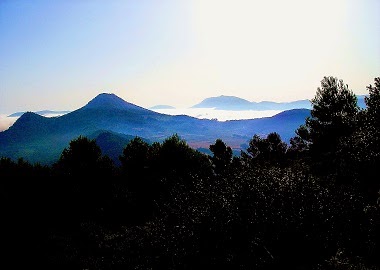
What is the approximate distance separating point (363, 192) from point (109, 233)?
880 inches

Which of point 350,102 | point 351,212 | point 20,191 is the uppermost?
point 350,102

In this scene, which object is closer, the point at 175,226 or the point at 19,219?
the point at 175,226

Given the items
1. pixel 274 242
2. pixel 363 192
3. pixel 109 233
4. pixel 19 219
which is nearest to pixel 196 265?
pixel 274 242

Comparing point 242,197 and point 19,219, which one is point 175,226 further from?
point 19,219

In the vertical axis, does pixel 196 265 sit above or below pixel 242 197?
below

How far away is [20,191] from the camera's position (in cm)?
4047

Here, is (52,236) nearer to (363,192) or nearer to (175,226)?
(175,226)

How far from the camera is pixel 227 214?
42.7 feet

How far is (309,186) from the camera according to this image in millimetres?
13711

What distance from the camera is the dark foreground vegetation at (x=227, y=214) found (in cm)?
1209

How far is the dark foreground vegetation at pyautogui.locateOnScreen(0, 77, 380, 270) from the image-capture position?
39.7 ft

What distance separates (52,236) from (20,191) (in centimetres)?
1671

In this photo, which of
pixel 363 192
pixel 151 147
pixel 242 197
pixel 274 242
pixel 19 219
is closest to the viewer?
pixel 274 242

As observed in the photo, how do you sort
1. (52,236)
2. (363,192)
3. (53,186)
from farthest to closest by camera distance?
(53,186)
(52,236)
(363,192)
